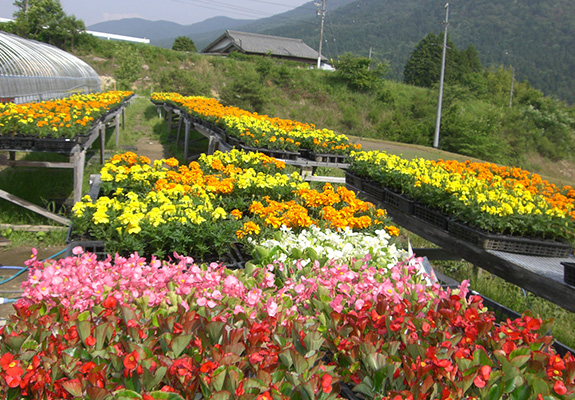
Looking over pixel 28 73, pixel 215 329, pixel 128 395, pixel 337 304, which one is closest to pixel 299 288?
pixel 337 304

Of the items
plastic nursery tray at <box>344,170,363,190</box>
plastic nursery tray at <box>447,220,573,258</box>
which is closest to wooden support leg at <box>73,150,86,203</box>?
plastic nursery tray at <box>344,170,363,190</box>

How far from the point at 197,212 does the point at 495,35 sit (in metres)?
95.3

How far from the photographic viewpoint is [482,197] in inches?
151

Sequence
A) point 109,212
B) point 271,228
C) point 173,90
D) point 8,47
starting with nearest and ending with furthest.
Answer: point 109,212, point 271,228, point 8,47, point 173,90

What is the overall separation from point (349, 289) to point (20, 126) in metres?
4.92

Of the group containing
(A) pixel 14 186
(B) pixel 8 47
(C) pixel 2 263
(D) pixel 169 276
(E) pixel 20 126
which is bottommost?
(C) pixel 2 263

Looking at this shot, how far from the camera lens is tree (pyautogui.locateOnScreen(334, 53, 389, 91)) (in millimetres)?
30641

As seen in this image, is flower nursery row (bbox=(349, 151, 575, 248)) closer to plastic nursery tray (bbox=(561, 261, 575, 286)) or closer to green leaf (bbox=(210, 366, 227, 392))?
plastic nursery tray (bbox=(561, 261, 575, 286))

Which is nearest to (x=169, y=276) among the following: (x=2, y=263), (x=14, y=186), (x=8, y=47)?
(x=2, y=263)

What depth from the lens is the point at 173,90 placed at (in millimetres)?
25422

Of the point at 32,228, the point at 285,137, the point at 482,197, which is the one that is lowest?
the point at 32,228

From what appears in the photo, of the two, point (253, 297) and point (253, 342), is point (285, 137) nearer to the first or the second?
Result: point (253, 297)

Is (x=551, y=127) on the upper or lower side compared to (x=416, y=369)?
upper

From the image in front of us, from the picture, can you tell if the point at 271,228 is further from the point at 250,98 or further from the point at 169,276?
the point at 250,98
